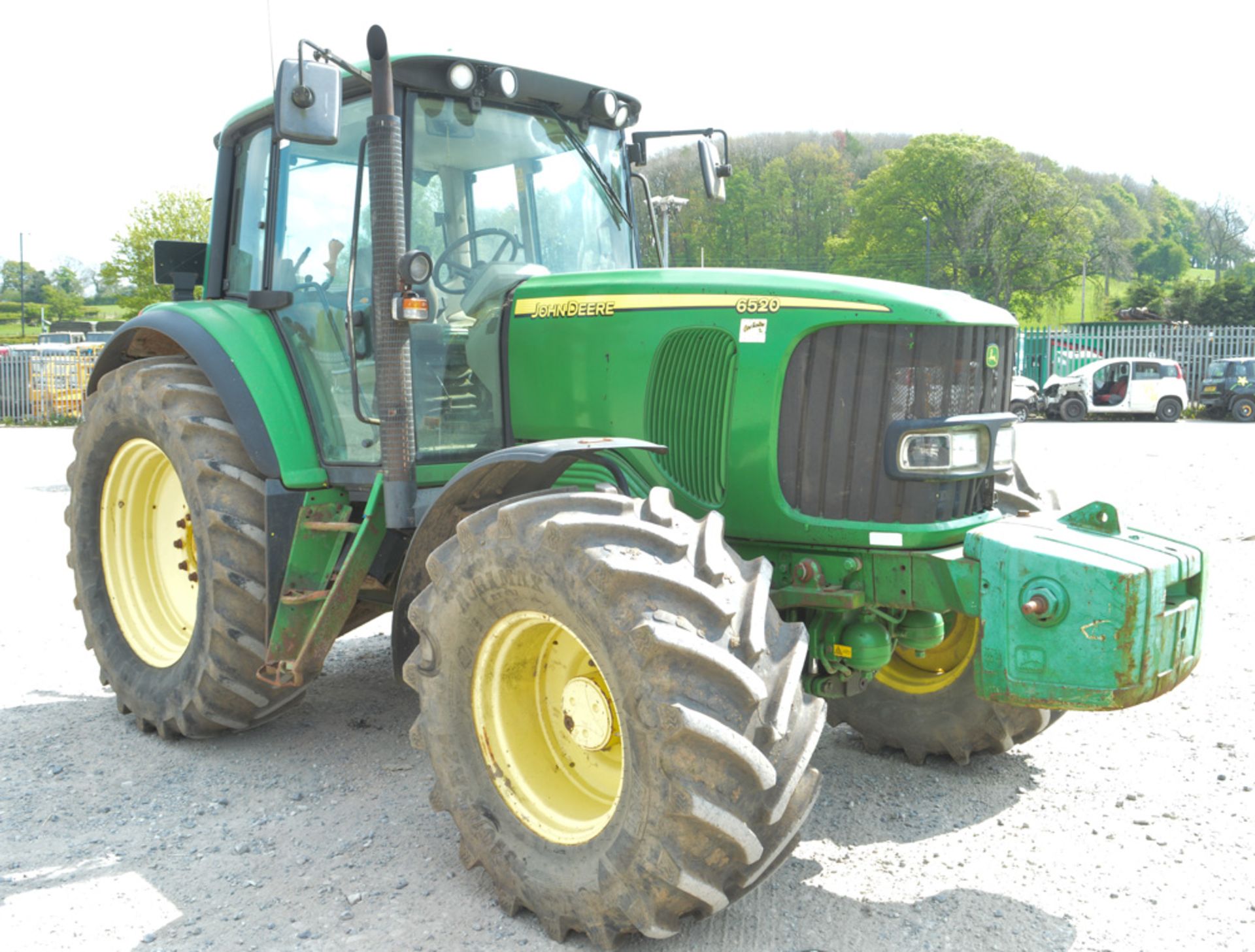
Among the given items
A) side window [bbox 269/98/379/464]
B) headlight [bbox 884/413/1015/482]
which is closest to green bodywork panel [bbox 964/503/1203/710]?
headlight [bbox 884/413/1015/482]

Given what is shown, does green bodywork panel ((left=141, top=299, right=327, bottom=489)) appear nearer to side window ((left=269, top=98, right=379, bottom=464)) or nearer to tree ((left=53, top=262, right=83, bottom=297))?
side window ((left=269, top=98, right=379, bottom=464))

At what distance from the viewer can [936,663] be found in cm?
471

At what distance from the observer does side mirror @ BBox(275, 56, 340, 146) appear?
11.8 ft

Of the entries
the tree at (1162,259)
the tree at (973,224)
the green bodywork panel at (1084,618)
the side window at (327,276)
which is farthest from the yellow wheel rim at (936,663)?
the tree at (1162,259)

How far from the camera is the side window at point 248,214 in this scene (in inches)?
196

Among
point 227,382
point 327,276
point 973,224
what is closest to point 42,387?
point 227,382

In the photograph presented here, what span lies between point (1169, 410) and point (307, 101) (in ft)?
90.8

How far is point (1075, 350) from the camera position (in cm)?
3438

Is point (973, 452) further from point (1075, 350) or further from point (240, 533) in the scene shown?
point (1075, 350)

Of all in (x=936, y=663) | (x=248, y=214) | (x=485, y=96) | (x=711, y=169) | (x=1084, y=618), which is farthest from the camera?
(x=248, y=214)

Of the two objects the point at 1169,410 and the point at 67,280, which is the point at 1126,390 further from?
the point at 67,280

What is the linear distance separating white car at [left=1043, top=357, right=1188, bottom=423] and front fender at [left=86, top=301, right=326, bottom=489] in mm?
26422

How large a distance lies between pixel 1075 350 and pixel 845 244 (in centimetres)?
3767

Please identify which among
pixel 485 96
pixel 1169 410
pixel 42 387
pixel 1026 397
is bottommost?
pixel 42 387
